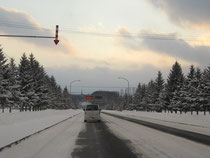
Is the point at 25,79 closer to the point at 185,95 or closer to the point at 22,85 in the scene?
the point at 22,85

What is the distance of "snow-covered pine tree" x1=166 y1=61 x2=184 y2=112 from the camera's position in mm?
68688

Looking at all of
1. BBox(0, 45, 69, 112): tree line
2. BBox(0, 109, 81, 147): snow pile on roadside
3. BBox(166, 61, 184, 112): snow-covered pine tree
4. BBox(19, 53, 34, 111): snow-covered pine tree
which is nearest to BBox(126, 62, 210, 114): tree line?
BBox(166, 61, 184, 112): snow-covered pine tree

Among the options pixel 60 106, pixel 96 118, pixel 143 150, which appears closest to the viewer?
pixel 143 150

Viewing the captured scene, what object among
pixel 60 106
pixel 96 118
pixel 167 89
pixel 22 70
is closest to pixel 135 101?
pixel 60 106

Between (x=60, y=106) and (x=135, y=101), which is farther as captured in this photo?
(x=60, y=106)

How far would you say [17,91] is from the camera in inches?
2368

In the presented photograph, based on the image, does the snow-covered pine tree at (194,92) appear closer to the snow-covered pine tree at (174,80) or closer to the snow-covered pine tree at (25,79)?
the snow-covered pine tree at (174,80)

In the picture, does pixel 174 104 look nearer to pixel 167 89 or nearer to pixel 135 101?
pixel 167 89

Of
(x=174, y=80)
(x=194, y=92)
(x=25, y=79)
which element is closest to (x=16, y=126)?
(x=25, y=79)

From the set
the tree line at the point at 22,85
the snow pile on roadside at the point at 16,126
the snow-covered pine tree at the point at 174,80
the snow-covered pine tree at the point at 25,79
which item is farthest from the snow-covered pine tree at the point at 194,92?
the snow pile on roadside at the point at 16,126

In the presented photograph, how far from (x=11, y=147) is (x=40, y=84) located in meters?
63.8

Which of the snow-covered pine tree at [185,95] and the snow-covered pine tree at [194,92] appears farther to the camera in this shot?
→ the snow-covered pine tree at [185,95]

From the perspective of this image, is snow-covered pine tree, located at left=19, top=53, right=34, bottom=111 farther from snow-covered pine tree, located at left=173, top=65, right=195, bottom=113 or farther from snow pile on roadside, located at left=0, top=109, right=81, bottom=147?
snow pile on roadside, located at left=0, top=109, right=81, bottom=147

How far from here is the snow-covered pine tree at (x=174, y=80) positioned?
6869 centimetres
